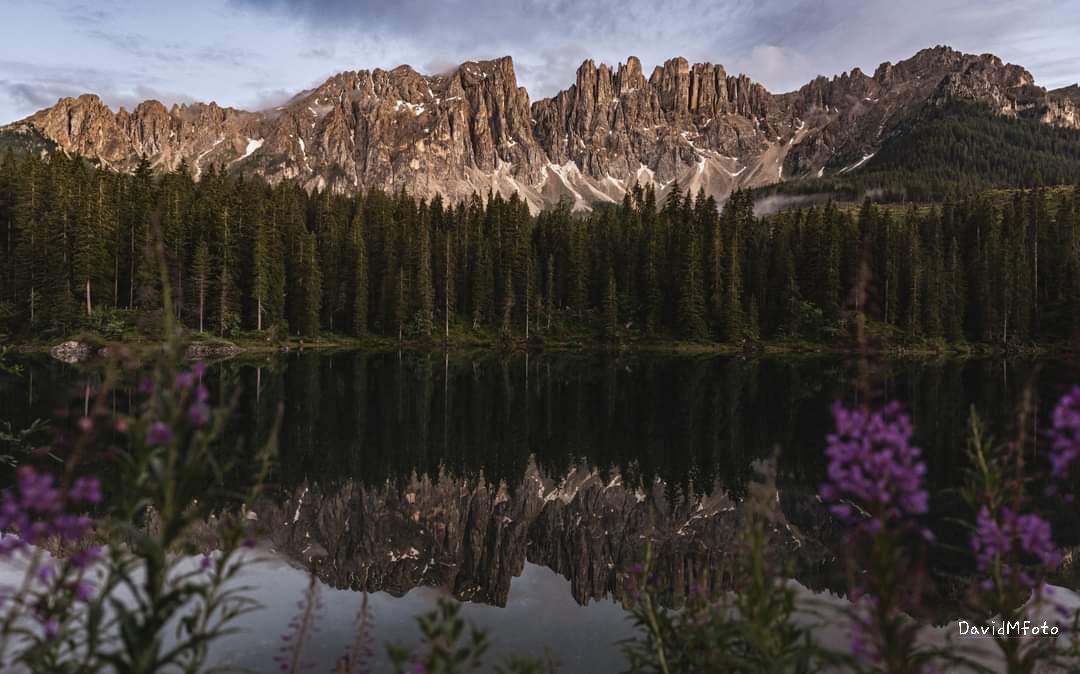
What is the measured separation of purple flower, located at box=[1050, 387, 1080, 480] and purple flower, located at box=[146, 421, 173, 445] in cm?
441

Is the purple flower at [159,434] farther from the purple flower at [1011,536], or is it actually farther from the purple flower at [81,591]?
the purple flower at [1011,536]

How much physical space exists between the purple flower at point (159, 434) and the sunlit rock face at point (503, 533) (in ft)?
34.2

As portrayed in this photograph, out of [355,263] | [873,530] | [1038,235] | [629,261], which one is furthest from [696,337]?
[873,530]

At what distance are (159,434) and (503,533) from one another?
14341 mm

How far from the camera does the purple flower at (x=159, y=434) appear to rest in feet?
11.2

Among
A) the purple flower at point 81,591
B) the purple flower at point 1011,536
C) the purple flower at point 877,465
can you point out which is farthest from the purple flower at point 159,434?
the purple flower at point 1011,536

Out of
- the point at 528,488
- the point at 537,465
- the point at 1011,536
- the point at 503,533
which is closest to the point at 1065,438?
the point at 1011,536

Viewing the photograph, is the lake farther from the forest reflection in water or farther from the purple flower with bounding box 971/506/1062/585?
the purple flower with bounding box 971/506/1062/585

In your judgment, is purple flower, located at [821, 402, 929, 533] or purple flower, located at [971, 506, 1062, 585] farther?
purple flower, located at [971, 506, 1062, 585]

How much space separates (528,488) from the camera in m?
20.4

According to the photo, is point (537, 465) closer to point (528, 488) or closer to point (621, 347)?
point (528, 488)

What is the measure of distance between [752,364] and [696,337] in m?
22.9

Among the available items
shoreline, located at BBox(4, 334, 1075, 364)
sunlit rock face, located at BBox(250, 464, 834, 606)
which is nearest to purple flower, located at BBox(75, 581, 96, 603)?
sunlit rock face, located at BBox(250, 464, 834, 606)

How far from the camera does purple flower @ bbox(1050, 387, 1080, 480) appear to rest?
343 cm
